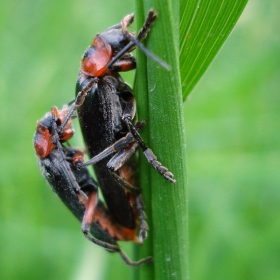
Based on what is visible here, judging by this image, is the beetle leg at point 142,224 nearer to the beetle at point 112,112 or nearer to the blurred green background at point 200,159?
the beetle at point 112,112

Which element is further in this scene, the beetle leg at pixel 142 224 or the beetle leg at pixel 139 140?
the beetle leg at pixel 142 224

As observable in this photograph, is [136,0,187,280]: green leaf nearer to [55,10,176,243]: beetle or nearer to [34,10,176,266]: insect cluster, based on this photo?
[34,10,176,266]: insect cluster

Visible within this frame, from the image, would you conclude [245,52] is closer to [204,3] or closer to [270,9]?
[270,9]

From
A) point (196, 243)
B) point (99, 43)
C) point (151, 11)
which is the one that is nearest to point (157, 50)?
point (151, 11)

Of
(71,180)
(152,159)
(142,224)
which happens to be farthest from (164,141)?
(71,180)

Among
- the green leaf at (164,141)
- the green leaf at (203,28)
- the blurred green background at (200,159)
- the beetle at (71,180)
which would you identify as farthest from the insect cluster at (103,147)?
the blurred green background at (200,159)

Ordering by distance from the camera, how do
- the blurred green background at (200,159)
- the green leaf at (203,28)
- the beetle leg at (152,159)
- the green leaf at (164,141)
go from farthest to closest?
the blurred green background at (200,159)
the beetle leg at (152,159)
the green leaf at (203,28)
the green leaf at (164,141)
